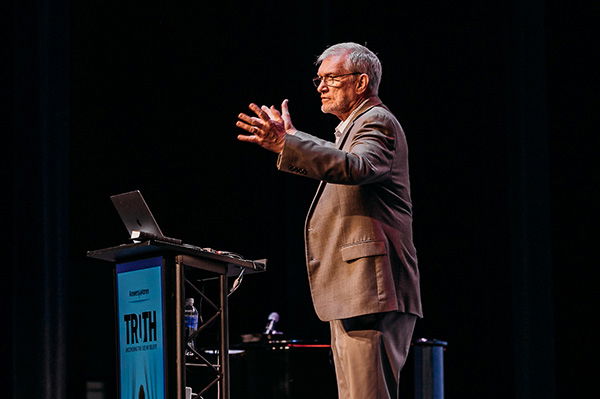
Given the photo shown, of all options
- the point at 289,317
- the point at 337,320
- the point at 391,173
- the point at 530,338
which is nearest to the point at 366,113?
the point at 391,173

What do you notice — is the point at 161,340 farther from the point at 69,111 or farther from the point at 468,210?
the point at 468,210

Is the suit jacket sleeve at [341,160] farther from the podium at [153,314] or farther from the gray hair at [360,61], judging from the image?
the podium at [153,314]

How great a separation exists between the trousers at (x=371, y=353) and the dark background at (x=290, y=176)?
2.43m

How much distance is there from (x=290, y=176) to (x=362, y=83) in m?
3.43

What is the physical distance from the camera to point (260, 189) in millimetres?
6047

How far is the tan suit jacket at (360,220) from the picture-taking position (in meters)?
2.33

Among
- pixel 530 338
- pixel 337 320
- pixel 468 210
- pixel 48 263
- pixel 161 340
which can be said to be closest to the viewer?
pixel 337 320

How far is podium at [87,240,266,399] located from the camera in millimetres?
2838

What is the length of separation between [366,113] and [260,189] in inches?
139

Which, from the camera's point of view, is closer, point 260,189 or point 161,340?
point 161,340

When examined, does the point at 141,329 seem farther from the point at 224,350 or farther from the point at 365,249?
the point at 365,249

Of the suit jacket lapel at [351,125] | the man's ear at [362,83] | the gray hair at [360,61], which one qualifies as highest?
the gray hair at [360,61]

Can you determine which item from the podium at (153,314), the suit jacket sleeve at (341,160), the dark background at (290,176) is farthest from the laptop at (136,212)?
the dark background at (290,176)

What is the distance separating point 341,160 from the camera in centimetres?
229
